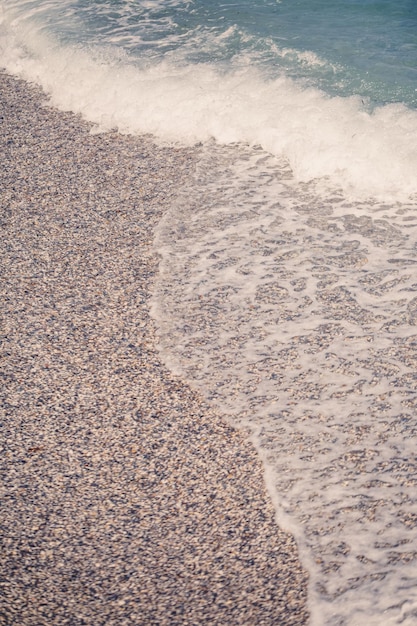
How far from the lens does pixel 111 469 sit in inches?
150

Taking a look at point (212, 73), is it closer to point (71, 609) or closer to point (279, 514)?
point (279, 514)

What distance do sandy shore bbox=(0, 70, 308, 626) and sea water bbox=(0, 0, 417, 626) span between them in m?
0.19

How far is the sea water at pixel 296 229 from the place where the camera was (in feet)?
12.0

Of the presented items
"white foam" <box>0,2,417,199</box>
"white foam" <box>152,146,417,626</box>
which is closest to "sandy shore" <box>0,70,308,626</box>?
"white foam" <box>152,146,417,626</box>

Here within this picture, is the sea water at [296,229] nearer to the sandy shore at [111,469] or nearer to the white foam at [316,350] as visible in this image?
the white foam at [316,350]

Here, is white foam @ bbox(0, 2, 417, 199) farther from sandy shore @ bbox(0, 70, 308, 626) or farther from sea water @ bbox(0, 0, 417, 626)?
sandy shore @ bbox(0, 70, 308, 626)

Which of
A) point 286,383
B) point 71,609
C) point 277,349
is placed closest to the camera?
point 71,609

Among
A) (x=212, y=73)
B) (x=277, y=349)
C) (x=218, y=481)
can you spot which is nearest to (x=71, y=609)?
(x=218, y=481)

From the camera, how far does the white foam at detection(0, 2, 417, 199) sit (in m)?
6.99

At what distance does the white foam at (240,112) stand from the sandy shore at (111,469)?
209cm

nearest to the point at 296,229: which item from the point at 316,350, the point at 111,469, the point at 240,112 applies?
the point at 316,350

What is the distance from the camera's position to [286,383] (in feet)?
14.5

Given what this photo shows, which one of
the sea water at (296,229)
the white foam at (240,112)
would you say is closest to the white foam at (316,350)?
the sea water at (296,229)

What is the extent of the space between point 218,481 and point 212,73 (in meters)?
6.12
